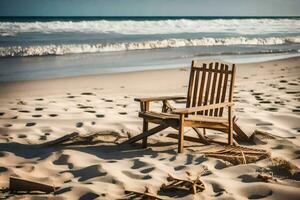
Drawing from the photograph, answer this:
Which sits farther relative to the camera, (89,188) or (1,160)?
(1,160)

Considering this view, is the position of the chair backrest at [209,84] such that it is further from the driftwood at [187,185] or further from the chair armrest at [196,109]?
the driftwood at [187,185]

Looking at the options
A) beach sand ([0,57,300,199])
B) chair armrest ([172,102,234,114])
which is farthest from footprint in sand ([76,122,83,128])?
chair armrest ([172,102,234,114])

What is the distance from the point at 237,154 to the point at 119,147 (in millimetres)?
1523

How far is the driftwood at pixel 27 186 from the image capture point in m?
3.67

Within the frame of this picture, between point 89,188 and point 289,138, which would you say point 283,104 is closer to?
point 289,138

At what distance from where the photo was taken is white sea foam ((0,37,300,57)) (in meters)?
16.6

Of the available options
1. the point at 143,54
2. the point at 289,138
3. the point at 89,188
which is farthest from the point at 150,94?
the point at 143,54

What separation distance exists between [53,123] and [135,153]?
1.92 meters

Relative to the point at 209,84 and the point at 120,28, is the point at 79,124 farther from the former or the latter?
the point at 120,28

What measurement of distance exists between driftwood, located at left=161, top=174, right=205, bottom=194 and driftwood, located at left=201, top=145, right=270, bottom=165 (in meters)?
0.83

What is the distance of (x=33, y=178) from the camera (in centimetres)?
394


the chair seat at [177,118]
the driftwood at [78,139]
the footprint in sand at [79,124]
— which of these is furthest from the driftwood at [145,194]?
the footprint in sand at [79,124]

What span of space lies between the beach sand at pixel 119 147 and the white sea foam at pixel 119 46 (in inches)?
296

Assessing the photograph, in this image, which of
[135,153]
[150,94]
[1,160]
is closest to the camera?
[1,160]
